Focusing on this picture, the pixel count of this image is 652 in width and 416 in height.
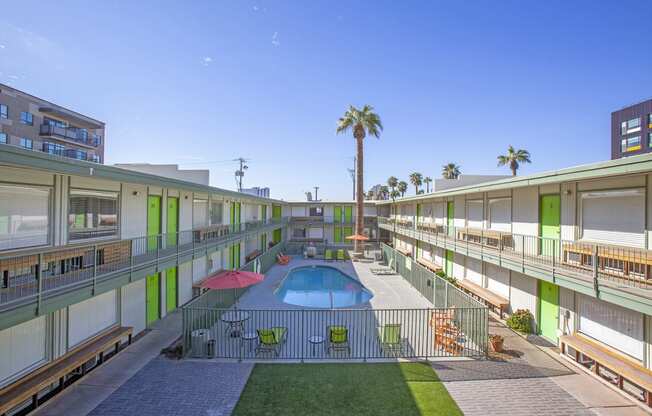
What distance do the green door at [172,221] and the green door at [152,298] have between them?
178 centimetres

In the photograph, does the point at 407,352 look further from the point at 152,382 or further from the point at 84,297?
the point at 84,297

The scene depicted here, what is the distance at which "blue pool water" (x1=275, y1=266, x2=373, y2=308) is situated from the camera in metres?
19.8

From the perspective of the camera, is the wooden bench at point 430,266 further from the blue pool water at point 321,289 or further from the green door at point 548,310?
the green door at point 548,310

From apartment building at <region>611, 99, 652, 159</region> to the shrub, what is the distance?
157 feet

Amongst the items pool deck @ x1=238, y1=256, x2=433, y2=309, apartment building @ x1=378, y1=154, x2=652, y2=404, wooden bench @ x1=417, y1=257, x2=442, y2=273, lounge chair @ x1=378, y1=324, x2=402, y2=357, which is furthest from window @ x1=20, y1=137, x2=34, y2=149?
apartment building @ x1=378, y1=154, x2=652, y2=404

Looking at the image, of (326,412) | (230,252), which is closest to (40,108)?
(230,252)

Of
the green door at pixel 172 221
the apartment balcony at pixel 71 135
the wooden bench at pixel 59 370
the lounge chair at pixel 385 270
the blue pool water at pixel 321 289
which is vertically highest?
the apartment balcony at pixel 71 135

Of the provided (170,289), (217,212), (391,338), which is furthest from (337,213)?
(391,338)

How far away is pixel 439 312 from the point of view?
11797 mm

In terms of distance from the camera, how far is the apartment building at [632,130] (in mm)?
43938

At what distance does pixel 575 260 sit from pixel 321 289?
16298mm

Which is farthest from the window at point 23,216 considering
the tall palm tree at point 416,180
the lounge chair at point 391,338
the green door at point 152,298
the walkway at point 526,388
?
the tall palm tree at point 416,180

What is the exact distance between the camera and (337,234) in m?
40.2

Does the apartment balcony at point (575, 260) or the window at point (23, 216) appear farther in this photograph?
the apartment balcony at point (575, 260)
